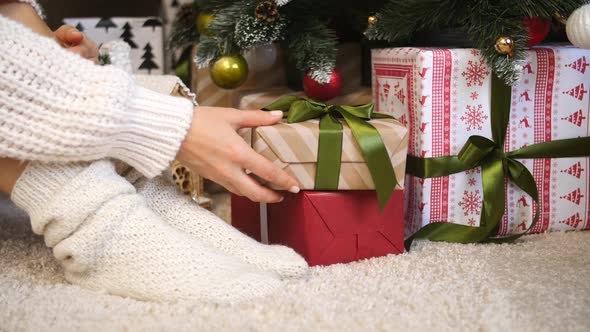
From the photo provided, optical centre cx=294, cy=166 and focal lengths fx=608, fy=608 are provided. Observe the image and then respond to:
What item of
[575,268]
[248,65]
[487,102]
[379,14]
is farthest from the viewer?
[248,65]

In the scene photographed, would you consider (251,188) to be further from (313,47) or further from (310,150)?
(313,47)

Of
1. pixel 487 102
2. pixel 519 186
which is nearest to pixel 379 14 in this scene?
pixel 487 102

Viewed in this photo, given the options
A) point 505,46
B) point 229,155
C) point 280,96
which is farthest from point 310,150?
point 280,96

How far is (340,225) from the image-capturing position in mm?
792

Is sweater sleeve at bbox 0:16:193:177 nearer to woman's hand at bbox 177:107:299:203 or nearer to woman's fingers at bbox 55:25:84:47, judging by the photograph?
woman's hand at bbox 177:107:299:203

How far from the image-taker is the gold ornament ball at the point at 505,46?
0.82 metres

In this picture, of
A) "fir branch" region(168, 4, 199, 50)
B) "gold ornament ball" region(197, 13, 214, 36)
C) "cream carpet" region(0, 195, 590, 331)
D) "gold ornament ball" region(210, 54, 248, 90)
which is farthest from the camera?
"fir branch" region(168, 4, 199, 50)

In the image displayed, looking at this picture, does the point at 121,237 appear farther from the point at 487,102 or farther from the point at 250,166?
the point at 487,102

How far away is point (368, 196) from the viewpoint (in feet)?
2.60

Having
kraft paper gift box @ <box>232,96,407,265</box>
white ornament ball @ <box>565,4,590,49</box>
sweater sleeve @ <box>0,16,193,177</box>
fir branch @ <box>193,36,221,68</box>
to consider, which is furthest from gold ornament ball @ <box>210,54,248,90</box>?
white ornament ball @ <box>565,4,590,49</box>

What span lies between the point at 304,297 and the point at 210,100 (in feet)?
2.47

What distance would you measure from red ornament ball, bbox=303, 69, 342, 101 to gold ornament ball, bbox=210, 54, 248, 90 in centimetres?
13

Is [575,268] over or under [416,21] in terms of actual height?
under

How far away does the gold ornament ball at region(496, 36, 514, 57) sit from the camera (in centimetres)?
82
